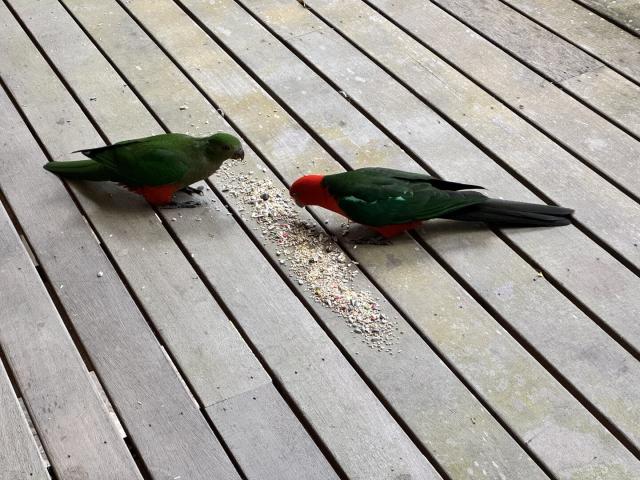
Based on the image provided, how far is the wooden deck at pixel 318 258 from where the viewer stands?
208cm

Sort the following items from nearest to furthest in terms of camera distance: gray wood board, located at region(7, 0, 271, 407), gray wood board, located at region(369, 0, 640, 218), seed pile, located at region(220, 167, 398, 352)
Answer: gray wood board, located at region(7, 0, 271, 407) < seed pile, located at region(220, 167, 398, 352) < gray wood board, located at region(369, 0, 640, 218)

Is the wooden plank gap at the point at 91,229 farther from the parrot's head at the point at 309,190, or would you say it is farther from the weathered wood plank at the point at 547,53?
the weathered wood plank at the point at 547,53

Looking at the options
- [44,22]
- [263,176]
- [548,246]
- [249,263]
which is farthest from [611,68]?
[44,22]

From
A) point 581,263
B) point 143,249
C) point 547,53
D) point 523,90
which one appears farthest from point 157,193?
point 547,53

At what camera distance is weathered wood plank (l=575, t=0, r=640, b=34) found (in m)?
3.50

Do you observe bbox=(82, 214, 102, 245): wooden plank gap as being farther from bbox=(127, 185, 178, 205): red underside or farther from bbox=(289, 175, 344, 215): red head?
bbox=(289, 175, 344, 215): red head

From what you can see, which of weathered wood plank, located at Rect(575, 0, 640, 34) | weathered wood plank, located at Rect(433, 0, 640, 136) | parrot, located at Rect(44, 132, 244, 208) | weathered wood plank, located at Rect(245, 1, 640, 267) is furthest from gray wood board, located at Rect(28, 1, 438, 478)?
weathered wood plank, located at Rect(575, 0, 640, 34)

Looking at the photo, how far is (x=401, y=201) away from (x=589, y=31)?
1.51 metres

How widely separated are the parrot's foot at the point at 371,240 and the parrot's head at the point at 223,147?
458 millimetres

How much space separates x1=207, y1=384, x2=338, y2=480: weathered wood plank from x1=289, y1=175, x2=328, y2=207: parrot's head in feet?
2.12

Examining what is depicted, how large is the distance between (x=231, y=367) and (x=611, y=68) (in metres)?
2.03

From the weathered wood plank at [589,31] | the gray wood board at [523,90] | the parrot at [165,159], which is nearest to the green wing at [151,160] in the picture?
the parrot at [165,159]

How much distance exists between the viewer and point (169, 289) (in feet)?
8.03

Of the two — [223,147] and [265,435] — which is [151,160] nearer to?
[223,147]
